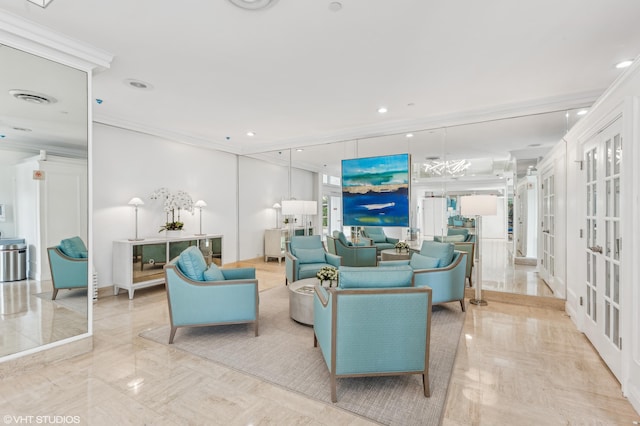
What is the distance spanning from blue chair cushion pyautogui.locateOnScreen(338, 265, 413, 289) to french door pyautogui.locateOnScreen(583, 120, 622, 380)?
66.6 inches

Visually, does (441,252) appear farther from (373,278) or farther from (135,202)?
(135,202)

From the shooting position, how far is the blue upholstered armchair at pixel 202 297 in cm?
308

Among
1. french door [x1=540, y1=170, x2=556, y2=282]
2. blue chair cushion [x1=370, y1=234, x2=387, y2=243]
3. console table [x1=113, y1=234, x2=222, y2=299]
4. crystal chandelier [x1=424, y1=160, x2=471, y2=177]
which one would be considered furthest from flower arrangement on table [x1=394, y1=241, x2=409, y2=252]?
console table [x1=113, y1=234, x2=222, y2=299]

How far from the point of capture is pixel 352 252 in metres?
5.66

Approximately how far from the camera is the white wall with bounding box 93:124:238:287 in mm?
4754

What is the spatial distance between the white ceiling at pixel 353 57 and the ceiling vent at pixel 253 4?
6 centimetres

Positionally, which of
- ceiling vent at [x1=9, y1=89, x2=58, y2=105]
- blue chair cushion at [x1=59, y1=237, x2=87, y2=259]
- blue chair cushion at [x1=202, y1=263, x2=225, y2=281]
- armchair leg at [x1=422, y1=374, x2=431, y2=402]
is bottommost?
armchair leg at [x1=422, y1=374, x2=431, y2=402]

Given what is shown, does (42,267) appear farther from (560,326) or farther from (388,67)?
(560,326)

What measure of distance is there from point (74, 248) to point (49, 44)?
1.76 metres

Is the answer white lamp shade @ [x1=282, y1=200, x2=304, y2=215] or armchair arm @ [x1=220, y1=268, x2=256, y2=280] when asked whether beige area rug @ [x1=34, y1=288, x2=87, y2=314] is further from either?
white lamp shade @ [x1=282, y1=200, x2=304, y2=215]

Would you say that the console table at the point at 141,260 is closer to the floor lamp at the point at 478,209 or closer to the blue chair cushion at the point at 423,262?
the blue chair cushion at the point at 423,262

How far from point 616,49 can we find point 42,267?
5470 millimetres

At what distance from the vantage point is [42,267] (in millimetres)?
2770

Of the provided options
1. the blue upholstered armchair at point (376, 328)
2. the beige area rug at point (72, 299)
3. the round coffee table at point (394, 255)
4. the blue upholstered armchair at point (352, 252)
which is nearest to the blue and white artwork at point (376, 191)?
the blue upholstered armchair at point (352, 252)
